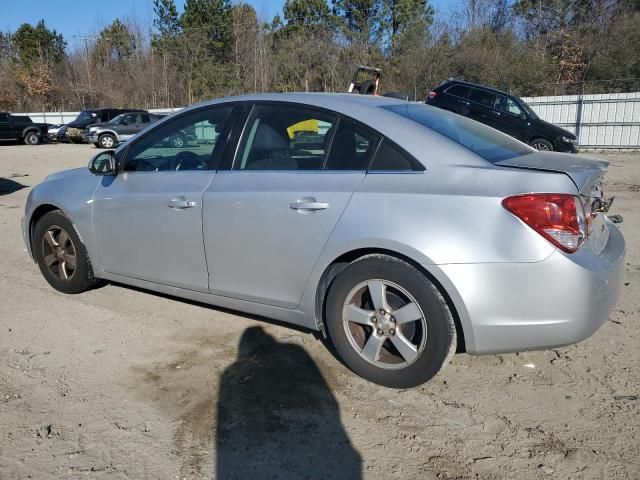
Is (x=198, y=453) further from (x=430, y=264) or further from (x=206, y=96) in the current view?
(x=206, y=96)

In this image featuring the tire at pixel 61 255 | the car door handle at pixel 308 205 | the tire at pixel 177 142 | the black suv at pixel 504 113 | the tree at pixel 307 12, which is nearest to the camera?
the car door handle at pixel 308 205

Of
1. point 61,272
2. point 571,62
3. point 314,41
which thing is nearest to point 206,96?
point 314,41

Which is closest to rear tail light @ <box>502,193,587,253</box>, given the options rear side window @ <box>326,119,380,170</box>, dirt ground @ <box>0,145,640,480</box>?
rear side window @ <box>326,119,380,170</box>

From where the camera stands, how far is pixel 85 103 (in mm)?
47625

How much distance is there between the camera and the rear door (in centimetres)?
312

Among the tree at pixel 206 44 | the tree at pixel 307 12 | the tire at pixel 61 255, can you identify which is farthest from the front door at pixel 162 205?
the tree at pixel 206 44

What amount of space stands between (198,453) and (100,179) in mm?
2516

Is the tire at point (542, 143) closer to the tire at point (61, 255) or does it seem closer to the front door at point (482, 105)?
the front door at point (482, 105)

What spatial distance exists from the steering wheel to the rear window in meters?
1.32

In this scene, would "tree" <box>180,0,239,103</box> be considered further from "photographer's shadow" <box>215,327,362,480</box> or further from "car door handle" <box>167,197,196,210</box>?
"photographer's shadow" <box>215,327,362,480</box>

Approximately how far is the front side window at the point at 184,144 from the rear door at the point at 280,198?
0.23 meters

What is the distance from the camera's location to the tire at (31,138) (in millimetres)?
27281

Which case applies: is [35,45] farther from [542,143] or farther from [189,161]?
[189,161]

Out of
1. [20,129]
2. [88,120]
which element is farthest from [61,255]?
[20,129]
